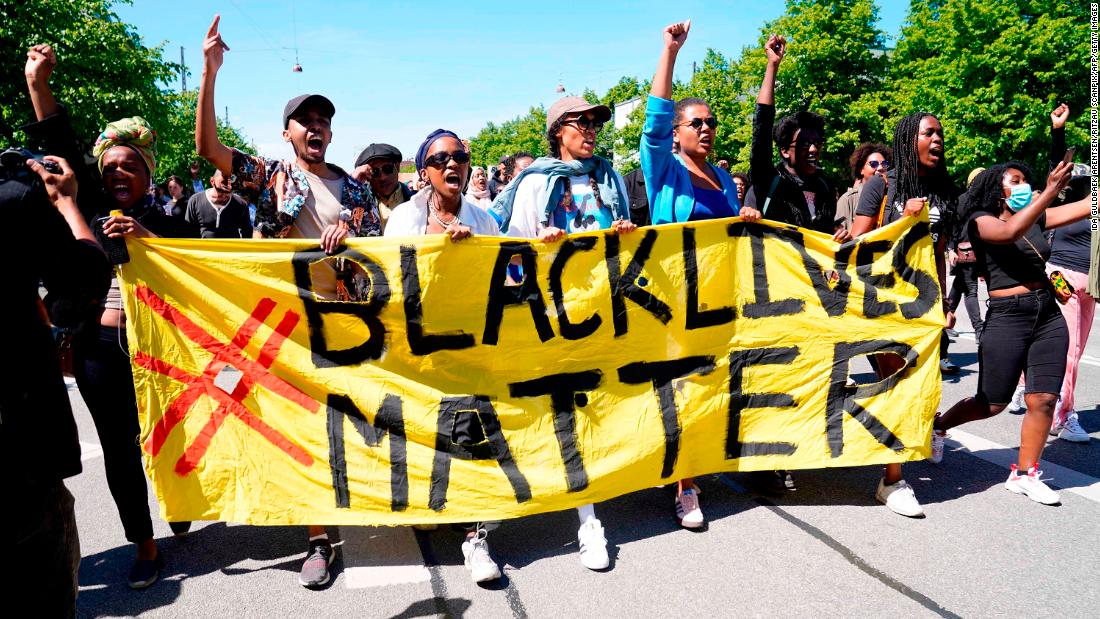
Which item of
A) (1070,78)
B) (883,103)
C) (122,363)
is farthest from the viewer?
(883,103)

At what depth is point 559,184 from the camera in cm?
354

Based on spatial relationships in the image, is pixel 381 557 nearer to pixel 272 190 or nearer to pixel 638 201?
pixel 272 190

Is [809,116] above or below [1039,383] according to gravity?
above

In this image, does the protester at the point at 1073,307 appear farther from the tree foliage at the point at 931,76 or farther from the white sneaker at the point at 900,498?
the tree foliage at the point at 931,76

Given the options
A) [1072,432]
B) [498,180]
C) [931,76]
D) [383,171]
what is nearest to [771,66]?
[383,171]

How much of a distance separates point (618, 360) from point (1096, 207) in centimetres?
267

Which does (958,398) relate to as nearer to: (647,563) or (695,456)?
(695,456)

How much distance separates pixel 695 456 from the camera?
11.8ft

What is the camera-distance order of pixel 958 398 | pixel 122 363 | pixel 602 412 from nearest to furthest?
pixel 122 363, pixel 602 412, pixel 958 398

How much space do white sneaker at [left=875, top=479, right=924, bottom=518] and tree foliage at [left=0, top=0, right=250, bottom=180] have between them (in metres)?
17.2

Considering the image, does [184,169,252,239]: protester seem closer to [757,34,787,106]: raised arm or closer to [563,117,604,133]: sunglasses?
[563,117,604,133]: sunglasses

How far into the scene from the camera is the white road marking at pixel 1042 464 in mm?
3889

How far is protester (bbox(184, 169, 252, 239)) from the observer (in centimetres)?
584

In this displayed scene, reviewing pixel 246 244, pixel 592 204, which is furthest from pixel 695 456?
pixel 246 244
